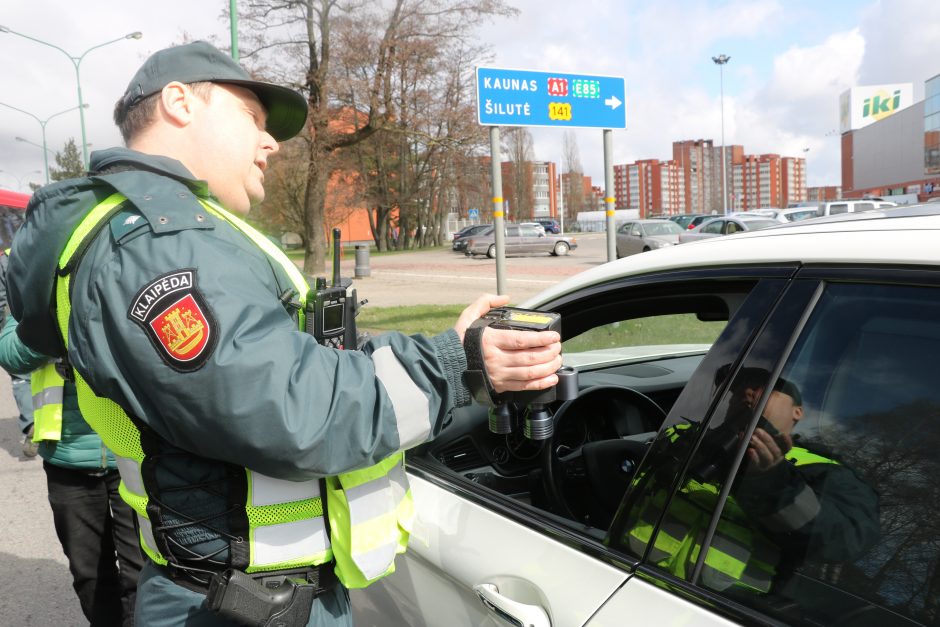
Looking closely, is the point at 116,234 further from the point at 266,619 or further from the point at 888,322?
the point at 888,322

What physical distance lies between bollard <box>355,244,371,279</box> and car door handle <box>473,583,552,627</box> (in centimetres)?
1921

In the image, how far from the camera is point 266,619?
131 centimetres

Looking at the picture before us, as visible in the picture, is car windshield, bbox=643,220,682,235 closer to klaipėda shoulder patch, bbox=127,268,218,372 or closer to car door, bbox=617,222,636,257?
car door, bbox=617,222,636,257

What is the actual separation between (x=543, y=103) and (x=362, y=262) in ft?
47.2

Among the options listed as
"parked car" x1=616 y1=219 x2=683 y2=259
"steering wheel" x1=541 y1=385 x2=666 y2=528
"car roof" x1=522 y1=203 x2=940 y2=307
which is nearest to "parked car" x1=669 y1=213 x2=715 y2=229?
"parked car" x1=616 y1=219 x2=683 y2=259

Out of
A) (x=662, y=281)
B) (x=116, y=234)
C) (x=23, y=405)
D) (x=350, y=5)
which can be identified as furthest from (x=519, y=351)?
(x=350, y=5)

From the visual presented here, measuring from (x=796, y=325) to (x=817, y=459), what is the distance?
22 cm

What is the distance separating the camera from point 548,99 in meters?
8.12

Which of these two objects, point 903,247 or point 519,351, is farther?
point 519,351

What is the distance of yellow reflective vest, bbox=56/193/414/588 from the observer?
1.32m

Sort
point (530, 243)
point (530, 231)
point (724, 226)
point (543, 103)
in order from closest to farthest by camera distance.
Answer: point (543, 103), point (724, 226), point (530, 243), point (530, 231)

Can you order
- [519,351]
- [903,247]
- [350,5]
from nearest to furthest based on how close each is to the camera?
[903,247] → [519,351] → [350,5]

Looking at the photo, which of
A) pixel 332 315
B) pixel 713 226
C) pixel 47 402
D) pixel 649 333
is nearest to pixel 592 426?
pixel 649 333

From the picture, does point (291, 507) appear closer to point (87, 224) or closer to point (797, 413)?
point (87, 224)
